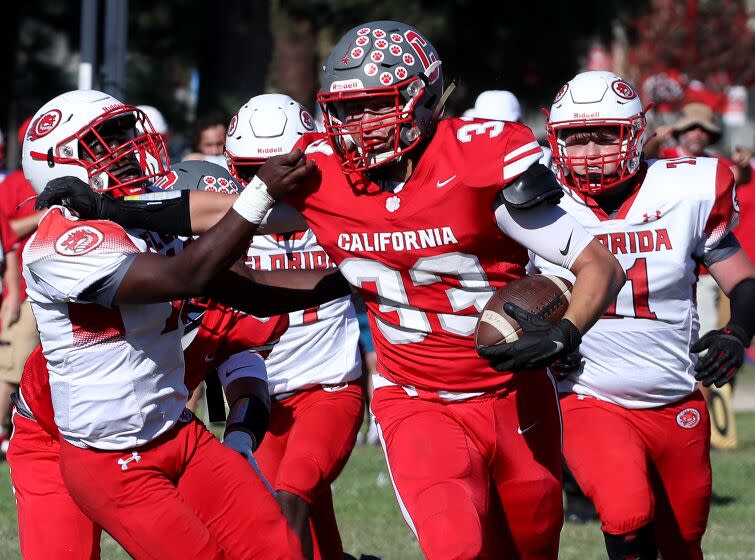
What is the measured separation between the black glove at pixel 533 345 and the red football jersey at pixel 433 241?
11.9 inches

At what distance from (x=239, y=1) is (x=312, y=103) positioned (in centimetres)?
229

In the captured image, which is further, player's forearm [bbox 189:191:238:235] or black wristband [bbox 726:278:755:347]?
black wristband [bbox 726:278:755:347]

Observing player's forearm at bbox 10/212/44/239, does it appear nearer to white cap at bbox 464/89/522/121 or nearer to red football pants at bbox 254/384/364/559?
white cap at bbox 464/89/522/121

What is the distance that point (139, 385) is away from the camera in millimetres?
3873

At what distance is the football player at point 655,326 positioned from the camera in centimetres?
477

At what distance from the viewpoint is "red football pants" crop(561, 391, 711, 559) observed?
4691 mm

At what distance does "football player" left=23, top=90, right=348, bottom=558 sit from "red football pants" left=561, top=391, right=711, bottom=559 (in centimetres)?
127

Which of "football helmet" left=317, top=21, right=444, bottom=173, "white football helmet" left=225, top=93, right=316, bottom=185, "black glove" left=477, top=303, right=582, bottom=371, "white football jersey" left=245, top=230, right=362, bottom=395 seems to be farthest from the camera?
"white football helmet" left=225, top=93, right=316, bottom=185

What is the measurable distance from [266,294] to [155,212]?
48cm

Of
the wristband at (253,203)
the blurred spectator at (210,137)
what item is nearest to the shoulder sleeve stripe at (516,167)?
the wristband at (253,203)

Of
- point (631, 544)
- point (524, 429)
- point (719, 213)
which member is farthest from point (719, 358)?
point (524, 429)

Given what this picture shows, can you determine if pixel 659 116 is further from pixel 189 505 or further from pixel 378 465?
pixel 189 505

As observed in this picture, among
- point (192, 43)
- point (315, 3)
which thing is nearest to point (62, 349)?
point (315, 3)

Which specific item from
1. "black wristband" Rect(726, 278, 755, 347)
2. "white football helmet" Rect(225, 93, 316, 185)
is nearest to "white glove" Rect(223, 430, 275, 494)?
"white football helmet" Rect(225, 93, 316, 185)
